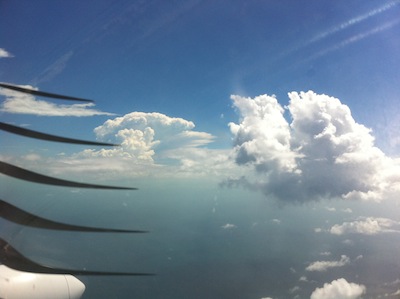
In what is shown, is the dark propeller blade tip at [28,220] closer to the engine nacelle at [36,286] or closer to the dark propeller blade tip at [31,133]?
the dark propeller blade tip at [31,133]

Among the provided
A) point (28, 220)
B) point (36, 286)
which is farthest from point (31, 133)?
point (36, 286)

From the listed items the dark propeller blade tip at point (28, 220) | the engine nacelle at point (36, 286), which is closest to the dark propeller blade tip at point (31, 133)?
the dark propeller blade tip at point (28, 220)

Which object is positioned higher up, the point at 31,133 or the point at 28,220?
the point at 31,133

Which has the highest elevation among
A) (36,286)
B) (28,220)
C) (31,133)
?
(31,133)

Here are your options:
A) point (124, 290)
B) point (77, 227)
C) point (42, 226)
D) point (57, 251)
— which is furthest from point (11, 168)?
point (124, 290)

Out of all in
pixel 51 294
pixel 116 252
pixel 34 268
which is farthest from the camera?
pixel 116 252

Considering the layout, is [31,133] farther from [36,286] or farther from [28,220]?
[36,286]

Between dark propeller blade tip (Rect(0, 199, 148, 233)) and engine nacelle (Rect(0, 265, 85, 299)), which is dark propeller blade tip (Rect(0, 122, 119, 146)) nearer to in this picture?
dark propeller blade tip (Rect(0, 199, 148, 233))

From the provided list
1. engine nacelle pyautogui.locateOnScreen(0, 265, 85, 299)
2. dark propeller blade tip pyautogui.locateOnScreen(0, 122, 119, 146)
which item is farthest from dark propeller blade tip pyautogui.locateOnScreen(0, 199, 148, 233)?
engine nacelle pyautogui.locateOnScreen(0, 265, 85, 299)

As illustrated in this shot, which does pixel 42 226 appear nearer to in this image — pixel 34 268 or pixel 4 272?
pixel 34 268
